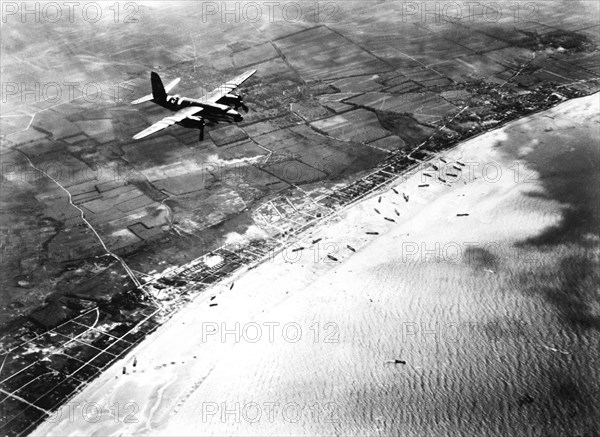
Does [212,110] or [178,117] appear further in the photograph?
[212,110]

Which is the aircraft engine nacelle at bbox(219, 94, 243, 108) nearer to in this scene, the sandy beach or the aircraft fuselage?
the aircraft fuselage

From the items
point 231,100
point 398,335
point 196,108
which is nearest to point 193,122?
point 196,108

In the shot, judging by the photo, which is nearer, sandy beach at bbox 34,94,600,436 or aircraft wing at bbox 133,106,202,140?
sandy beach at bbox 34,94,600,436

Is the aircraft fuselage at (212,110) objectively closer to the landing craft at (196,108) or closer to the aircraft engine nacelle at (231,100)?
the landing craft at (196,108)

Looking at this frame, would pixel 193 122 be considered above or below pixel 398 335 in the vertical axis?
above

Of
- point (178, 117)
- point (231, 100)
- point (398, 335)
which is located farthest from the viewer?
point (231, 100)

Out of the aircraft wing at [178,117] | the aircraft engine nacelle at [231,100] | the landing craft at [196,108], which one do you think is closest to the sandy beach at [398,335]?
the landing craft at [196,108]

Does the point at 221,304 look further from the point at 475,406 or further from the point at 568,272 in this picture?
the point at 568,272

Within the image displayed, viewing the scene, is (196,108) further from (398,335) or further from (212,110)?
(398,335)

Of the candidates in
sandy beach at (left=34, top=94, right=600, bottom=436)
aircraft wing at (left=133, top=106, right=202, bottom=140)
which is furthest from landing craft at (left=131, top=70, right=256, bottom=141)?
sandy beach at (left=34, top=94, right=600, bottom=436)
